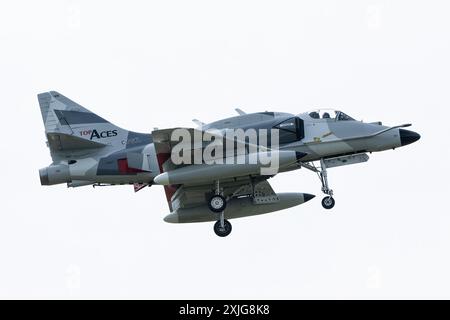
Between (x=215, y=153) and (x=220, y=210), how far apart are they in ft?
5.27

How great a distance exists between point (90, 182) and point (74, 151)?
39.7 inches

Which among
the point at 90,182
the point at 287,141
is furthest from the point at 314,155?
the point at 90,182

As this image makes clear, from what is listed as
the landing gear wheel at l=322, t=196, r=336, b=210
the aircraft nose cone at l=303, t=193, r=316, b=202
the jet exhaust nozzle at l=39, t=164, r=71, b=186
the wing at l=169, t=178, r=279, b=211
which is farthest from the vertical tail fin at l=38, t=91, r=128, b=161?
the landing gear wheel at l=322, t=196, r=336, b=210

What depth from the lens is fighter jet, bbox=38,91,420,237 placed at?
24.6 meters

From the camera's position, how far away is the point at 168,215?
2730 cm

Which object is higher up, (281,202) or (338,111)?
(338,111)

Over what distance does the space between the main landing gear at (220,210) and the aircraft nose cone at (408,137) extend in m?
5.19

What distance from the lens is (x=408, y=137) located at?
25953 millimetres

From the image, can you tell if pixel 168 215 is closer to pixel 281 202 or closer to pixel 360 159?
pixel 281 202

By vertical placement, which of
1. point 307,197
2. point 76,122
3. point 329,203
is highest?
point 76,122

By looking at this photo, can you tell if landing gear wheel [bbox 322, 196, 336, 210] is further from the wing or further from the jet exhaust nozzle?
the jet exhaust nozzle

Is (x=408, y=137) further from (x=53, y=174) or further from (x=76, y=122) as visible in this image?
(x=53, y=174)

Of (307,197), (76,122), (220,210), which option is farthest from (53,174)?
(307,197)

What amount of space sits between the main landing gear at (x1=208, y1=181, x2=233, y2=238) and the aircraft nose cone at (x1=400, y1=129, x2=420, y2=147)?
204 inches
